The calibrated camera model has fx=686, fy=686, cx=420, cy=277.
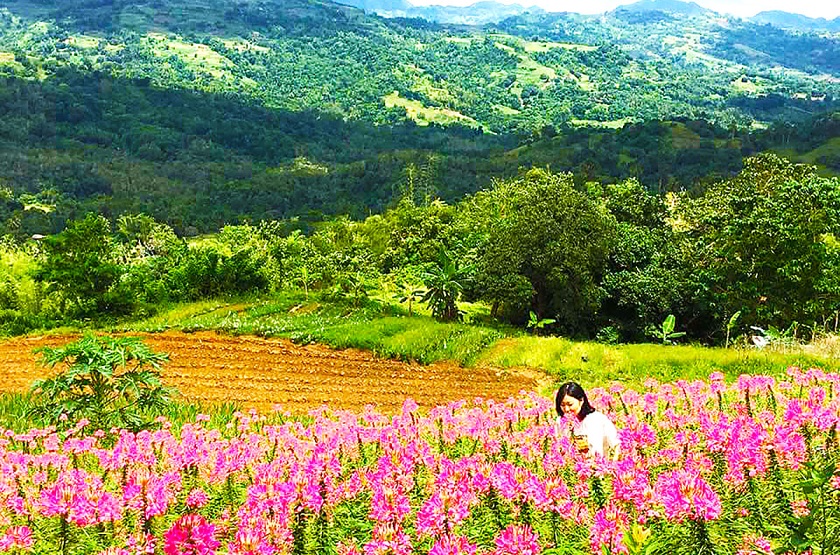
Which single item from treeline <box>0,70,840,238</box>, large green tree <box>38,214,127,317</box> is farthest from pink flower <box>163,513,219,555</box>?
treeline <box>0,70,840,238</box>

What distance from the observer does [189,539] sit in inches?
114

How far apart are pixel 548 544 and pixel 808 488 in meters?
1.33

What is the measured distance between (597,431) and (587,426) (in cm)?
9

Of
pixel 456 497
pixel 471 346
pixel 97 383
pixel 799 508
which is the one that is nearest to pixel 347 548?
pixel 456 497

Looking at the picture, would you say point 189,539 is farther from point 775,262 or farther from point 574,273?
point 775,262

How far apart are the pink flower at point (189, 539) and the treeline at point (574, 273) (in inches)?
799

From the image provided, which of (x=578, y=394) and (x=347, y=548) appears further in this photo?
(x=578, y=394)

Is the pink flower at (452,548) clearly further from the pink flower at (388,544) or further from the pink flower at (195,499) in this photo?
the pink flower at (195,499)

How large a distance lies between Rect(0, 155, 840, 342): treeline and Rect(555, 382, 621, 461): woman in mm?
16879

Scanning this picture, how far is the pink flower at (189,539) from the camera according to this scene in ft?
9.12

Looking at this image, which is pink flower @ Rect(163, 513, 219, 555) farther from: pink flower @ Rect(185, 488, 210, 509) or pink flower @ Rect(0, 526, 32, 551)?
pink flower @ Rect(0, 526, 32, 551)

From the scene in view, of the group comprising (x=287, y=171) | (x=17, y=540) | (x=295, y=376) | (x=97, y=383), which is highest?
(x=17, y=540)

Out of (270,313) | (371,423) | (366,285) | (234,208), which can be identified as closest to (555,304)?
(366,285)

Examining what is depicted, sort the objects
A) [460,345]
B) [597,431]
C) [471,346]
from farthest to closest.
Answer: [460,345], [471,346], [597,431]
